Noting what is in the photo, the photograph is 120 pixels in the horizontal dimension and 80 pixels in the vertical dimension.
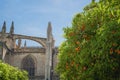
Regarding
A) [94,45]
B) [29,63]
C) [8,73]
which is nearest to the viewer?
[94,45]

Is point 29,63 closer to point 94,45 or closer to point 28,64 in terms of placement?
point 28,64

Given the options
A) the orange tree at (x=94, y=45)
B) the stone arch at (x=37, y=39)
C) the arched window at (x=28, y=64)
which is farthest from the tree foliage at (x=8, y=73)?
the stone arch at (x=37, y=39)

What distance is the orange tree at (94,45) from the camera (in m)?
11.4

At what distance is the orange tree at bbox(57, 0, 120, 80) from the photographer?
1144cm

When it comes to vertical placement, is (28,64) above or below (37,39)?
below

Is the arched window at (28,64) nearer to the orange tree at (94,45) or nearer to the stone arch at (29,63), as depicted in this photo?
the stone arch at (29,63)

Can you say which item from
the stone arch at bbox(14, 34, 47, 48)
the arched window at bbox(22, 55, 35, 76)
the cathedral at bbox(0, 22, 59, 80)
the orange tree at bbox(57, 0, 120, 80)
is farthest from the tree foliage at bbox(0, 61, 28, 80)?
the stone arch at bbox(14, 34, 47, 48)

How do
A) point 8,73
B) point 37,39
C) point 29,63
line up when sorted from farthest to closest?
point 37,39 → point 29,63 → point 8,73

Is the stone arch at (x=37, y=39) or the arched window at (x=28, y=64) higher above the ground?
the stone arch at (x=37, y=39)

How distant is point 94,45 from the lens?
12.2 meters

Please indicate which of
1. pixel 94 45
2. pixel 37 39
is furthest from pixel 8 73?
pixel 37 39

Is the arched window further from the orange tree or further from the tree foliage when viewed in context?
the orange tree

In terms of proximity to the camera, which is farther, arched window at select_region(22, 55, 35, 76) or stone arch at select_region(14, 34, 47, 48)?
stone arch at select_region(14, 34, 47, 48)

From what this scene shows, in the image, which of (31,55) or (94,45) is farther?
(31,55)
